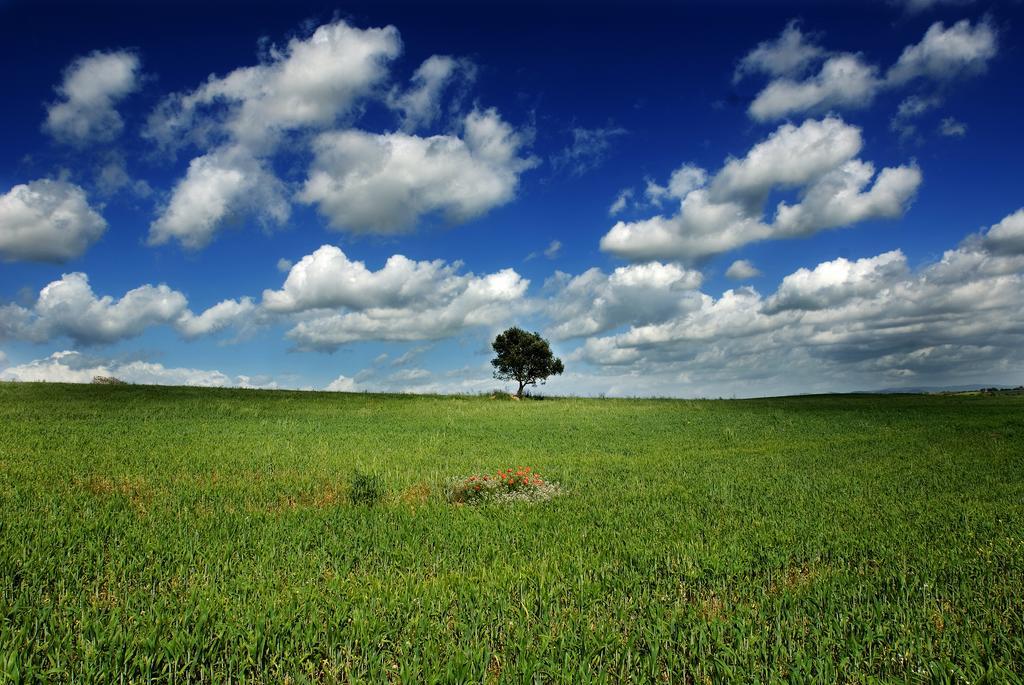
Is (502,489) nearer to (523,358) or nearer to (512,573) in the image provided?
(512,573)

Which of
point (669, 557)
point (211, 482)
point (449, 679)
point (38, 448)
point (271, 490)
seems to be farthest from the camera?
point (38, 448)

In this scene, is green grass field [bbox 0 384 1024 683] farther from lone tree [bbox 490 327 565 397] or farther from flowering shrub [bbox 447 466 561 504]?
lone tree [bbox 490 327 565 397]

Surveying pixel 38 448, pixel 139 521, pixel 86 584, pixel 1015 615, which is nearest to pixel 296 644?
pixel 86 584

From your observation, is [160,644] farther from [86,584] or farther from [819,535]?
[819,535]

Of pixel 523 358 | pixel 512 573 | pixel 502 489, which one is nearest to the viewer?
pixel 512 573

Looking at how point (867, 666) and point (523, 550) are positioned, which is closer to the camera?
point (867, 666)

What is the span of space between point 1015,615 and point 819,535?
134 inches

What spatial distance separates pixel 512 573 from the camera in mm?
8133

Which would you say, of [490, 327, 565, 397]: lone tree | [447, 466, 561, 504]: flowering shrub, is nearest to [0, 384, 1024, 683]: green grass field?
[447, 466, 561, 504]: flowering shrub

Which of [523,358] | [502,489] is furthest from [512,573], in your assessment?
[523,358]

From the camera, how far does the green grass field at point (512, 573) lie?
5.74 metres

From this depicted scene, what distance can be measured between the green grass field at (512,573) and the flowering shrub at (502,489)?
0.57m

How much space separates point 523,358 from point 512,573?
2560 inches

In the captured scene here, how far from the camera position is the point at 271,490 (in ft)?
49.6
